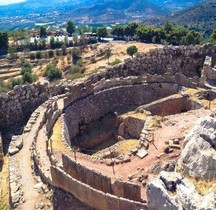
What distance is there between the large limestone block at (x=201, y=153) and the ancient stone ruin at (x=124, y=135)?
31mm

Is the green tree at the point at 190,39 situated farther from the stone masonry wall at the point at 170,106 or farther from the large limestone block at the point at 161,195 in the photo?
the large limestone block at the point at 161,195

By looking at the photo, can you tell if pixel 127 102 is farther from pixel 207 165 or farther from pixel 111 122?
pixel 207 165

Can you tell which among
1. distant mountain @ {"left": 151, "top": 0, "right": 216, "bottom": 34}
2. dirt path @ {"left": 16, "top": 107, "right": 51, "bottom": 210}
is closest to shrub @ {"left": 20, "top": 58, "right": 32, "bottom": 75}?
dirt path @ {"left": 16, "top": 107, "right": 51, "bottom": 210}

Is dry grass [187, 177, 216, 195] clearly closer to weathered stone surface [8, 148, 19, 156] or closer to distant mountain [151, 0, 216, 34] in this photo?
weathered stone surface [8, 148, 19, 156]

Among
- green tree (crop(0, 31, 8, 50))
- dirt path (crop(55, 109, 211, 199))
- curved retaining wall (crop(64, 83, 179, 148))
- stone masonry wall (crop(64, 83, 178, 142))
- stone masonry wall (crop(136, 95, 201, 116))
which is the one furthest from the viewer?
green tree (crop(0, 31, 8, 50))

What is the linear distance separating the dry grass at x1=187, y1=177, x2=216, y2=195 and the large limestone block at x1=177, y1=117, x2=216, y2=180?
0.74ft

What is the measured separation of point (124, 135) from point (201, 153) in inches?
727

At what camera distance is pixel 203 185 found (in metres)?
10.7

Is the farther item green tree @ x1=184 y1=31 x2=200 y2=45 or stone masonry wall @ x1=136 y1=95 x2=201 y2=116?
green tree @ x1=184 y1=31 x2=200 y2=45

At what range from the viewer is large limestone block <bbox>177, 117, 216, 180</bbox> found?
1129 cm

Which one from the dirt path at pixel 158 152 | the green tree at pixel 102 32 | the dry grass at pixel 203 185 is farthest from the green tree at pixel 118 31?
the dry grass at pixel 203 185

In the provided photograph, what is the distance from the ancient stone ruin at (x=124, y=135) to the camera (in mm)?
11914

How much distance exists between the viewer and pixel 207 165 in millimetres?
11344

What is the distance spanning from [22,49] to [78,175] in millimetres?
90369
